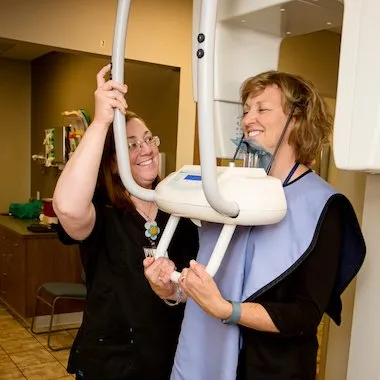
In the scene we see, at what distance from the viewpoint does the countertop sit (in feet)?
11.5

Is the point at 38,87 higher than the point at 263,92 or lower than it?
higher

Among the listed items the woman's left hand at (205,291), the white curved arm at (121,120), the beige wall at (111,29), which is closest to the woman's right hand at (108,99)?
the white curved arm at (121,120)

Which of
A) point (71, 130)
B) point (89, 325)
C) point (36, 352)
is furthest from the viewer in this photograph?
point (71, 130)

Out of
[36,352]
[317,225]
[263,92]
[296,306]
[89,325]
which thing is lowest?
[36,352]

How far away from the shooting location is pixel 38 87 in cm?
534

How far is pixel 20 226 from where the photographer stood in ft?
12.5

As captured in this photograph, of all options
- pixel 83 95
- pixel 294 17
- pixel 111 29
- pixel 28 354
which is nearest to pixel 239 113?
pixel 294 17

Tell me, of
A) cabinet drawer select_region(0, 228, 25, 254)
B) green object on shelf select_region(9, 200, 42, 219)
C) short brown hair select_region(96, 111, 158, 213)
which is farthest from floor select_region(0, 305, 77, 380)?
short brown hair select_region(96, 111, 158, 213)

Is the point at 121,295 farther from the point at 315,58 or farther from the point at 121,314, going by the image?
the point at 315,58

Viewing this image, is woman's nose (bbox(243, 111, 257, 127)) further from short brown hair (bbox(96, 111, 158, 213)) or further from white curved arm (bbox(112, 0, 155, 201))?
short brown hair (bbox(96, 111, 158, 213))

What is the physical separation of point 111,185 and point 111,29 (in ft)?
6.27

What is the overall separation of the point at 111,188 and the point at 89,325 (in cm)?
39

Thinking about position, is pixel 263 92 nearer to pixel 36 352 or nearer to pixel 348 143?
pixel 348 143

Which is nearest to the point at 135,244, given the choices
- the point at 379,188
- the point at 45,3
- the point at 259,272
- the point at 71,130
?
the point at 259,272
